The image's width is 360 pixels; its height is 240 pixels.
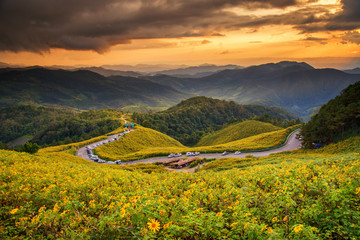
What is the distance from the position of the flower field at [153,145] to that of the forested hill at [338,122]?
713 inches

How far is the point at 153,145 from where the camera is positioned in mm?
87312

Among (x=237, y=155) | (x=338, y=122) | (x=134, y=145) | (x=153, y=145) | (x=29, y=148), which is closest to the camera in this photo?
(x=29, y=148)

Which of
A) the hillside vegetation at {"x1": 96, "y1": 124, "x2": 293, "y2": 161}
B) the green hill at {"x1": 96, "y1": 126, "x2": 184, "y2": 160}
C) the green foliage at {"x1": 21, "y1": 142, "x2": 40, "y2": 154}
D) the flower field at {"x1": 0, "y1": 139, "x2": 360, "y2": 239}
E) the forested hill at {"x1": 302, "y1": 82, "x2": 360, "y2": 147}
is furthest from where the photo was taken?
the green hill at {"x1": 96, "y1": 126, "x2": 184, "y2": 160}

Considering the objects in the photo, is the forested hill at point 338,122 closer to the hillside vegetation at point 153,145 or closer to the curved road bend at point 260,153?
the curved road bend at point 260,153

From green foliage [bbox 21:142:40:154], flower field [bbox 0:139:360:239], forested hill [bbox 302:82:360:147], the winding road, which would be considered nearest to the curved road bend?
the winding road

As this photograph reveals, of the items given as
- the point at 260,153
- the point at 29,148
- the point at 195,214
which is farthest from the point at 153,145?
the point at 195,214

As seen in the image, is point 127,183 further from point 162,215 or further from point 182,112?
point 182,112

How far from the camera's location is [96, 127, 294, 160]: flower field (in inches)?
2430

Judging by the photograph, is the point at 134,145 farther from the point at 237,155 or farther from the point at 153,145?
the point at 237,155

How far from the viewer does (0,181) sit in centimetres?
1183

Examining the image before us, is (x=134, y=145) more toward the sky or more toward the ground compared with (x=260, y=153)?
more toward the ground

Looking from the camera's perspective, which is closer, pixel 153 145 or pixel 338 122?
pixel 338 122

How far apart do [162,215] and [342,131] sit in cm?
4573

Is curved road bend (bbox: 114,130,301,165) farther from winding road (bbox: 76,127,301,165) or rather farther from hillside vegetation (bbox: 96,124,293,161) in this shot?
hillside vegetation (bbox: 96,124,293,161)
